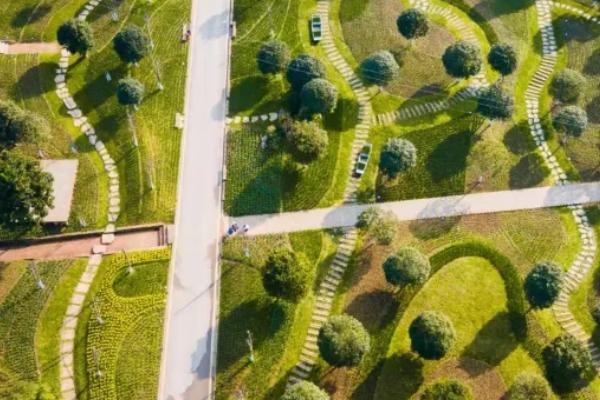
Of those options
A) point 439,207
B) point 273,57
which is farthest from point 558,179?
point 273,57

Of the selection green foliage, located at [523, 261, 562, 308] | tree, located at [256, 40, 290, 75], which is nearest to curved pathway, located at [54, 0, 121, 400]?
tree, located at [256, 40, 290, 75]

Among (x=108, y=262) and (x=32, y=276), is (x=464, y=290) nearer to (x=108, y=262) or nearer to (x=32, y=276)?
(x=108, y=262)

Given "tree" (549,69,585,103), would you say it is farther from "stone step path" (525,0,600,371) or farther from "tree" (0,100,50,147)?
"tree" (0,100,50,147)

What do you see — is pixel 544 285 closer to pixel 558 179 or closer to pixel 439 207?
pixel 439 207

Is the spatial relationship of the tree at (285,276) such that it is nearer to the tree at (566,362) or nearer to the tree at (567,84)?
the tree at (566,362)

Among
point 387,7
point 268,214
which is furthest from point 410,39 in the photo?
point 268,214
